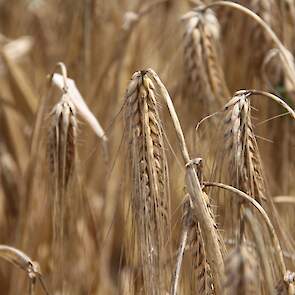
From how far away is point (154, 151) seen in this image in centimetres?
86

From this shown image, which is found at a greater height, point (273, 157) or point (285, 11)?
point (285, 11)

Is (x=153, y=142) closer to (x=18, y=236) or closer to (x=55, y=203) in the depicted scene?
(x=55, y=203)

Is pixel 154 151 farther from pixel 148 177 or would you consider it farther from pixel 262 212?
pixel 262 212

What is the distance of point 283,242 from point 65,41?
81 cm

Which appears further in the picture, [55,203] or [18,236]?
[18,236]

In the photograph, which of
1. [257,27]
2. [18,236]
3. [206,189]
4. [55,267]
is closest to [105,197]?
[18,236]

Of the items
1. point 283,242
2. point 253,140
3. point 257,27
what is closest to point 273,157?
point 257,27

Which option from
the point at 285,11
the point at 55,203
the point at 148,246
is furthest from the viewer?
the point at 285,11

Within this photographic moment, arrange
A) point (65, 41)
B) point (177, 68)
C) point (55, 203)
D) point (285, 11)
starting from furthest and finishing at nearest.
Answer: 1. point (65, 41)
2. point (177, 68)
3. point (285, 11)
4. point (55, 203)

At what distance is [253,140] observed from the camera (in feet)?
2.81

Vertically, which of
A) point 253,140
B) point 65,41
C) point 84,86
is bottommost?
point 253,140

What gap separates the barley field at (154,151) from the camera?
0.84 m

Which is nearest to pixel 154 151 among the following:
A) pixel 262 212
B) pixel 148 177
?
pixel 148 177

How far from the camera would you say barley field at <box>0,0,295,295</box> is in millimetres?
838
